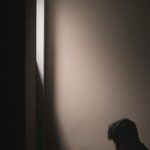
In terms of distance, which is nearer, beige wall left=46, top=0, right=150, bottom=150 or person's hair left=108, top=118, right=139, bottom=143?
person's hair left=108, top=118, right=139, bottom=143

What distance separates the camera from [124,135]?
1164mm

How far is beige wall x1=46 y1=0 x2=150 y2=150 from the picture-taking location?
2021 mm

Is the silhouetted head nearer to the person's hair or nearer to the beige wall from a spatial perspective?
the person's hair

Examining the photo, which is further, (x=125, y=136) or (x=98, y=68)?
(x=98, y=68)

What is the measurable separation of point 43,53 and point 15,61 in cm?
128

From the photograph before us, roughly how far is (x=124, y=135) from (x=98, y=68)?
0.94 meters

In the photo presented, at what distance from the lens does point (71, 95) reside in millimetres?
2074

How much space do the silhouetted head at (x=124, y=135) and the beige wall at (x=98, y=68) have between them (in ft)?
2.84

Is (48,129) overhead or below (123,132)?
below

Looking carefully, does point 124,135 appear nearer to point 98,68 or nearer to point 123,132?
point 123,132

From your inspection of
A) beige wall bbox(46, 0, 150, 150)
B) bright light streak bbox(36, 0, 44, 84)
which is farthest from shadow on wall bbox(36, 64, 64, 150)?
bright light streak bbox(36, 0, 44, 84)

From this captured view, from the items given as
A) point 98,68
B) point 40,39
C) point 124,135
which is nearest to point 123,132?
point 124,135

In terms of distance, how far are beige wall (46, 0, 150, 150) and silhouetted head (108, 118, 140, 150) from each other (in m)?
0.87

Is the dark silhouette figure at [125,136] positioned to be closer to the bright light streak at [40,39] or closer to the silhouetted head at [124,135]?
the silhouetted head at [124,135]
